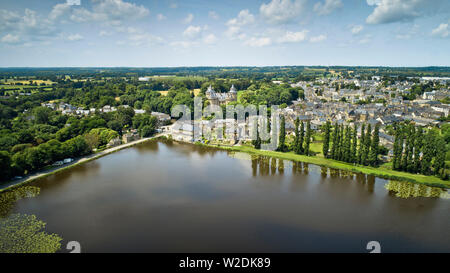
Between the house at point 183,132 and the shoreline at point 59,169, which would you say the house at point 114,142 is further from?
the house at point 183,132

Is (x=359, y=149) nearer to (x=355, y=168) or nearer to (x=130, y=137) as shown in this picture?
(x=355, y=168)

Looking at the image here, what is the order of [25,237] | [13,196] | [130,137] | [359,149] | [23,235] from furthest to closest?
[130,137], [359,149], [13,196], [23,235], [25,237]

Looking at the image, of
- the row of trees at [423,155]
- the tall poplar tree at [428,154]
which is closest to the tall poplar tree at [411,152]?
the row of trees at [423,155]

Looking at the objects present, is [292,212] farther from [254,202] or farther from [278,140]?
[278,140]

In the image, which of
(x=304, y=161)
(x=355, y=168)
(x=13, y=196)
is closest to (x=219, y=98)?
(x=304, y=161)

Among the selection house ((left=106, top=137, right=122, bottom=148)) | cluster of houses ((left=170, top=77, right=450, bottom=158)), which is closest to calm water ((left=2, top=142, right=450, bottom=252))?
house ((left=106, top=137, right=122, bottom=148))

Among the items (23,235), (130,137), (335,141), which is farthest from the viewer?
(130,137)
